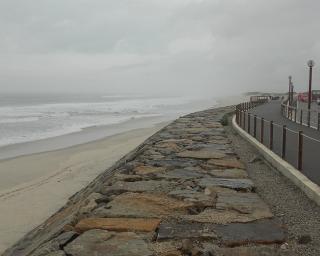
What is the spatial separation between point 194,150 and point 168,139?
9.25 feet

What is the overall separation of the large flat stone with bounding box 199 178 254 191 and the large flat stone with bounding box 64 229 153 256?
244 cm

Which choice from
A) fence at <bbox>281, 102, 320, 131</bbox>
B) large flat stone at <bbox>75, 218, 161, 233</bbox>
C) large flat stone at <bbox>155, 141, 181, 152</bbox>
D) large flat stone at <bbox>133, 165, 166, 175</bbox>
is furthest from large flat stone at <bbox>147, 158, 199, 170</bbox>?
fence at <bbox>281, 102, 320, 131</bbox>

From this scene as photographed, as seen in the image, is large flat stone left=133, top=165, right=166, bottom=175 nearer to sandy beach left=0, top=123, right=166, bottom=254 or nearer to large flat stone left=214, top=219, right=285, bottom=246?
sandy beach left=0, top=123, right=166, bottom=254

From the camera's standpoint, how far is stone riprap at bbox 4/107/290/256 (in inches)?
172

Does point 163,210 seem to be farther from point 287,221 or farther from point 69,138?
point 69,138

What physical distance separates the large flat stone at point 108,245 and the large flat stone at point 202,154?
4.99 m

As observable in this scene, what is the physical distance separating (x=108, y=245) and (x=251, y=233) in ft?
4.87

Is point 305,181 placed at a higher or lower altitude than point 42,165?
higher

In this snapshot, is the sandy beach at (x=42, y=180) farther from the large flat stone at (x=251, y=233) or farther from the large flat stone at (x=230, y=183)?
the large flat stone at (x=251, y=233)

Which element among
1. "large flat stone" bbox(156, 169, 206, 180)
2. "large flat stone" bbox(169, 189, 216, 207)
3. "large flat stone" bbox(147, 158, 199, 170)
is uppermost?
"large flat stone" bbox(147, 158, 199, 170)

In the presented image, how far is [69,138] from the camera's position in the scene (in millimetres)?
23328

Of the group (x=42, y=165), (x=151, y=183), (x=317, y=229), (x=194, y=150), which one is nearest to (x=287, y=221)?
(x=317, y=229)

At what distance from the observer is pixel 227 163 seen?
28.8 ft

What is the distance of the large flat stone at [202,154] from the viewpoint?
9.57 meters
